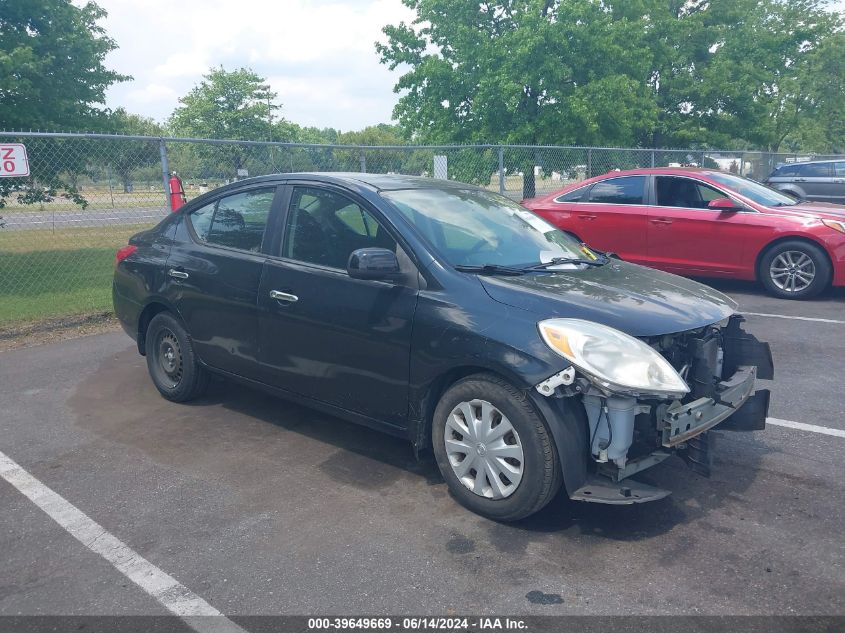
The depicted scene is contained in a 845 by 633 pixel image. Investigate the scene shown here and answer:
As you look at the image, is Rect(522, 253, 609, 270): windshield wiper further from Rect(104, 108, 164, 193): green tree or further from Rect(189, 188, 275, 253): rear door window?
Rect(104, 108, 164, 193): green tree

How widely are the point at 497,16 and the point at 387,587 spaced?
77.3 ft

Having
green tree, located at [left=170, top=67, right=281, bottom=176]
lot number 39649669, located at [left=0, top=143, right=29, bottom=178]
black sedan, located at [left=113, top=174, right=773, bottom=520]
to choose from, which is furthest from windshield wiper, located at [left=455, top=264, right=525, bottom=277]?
green tree, located at [left=170, top=67, right=281, bottom=176]

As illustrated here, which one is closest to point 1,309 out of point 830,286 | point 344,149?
point 344,149

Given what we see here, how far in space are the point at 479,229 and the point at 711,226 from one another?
6038mm

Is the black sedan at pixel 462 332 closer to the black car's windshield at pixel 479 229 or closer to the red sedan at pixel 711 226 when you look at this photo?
the black car's windshield at pixel 479 229

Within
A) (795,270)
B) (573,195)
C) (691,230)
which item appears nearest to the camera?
(795,270)

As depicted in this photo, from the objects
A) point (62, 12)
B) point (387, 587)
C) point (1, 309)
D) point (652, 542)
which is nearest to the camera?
point (387, 587)

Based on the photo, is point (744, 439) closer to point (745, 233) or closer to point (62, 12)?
point (745, 233)

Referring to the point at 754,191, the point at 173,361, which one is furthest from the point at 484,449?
the point at 754,191

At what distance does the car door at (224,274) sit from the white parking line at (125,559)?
138 centimetres

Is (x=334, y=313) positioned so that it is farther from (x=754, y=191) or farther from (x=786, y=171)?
(x=786, y=171)

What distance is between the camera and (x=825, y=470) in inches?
159

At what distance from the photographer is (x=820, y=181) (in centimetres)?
1655

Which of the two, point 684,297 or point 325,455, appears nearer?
point 684,297
